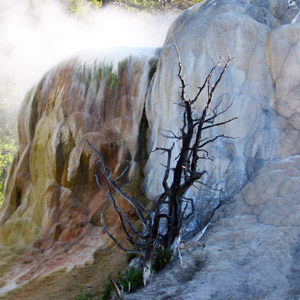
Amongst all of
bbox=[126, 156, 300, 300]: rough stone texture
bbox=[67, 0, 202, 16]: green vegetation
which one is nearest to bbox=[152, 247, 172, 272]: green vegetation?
bbox=[126, 156, 300, 300]: rough stone texture

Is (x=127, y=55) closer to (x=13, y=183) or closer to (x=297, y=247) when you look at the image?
(x=13, y=183)

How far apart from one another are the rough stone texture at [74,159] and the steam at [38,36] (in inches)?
299

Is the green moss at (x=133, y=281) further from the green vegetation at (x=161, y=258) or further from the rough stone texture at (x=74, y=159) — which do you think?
the rough stone texture at (x=74, y=159)

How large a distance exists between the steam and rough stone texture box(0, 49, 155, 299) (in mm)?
7588

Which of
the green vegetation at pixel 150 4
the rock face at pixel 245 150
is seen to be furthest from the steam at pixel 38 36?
the rock face at pixel 245 150

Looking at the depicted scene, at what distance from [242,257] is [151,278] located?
0.93 meters

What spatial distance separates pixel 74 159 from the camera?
7508mm

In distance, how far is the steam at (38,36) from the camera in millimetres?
15945

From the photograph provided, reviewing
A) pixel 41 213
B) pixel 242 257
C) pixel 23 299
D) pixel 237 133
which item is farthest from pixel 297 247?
pixel 41 213

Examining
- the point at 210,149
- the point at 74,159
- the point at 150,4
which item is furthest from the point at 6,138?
the point at 210,149

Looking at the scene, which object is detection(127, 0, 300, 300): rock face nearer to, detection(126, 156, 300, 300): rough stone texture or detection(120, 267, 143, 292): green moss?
detection(126, 156, 300, 300): rough stone texture

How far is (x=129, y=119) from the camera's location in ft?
25.2

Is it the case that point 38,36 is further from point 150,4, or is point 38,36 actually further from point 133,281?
point 133,281

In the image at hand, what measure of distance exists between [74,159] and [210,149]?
113 inches
